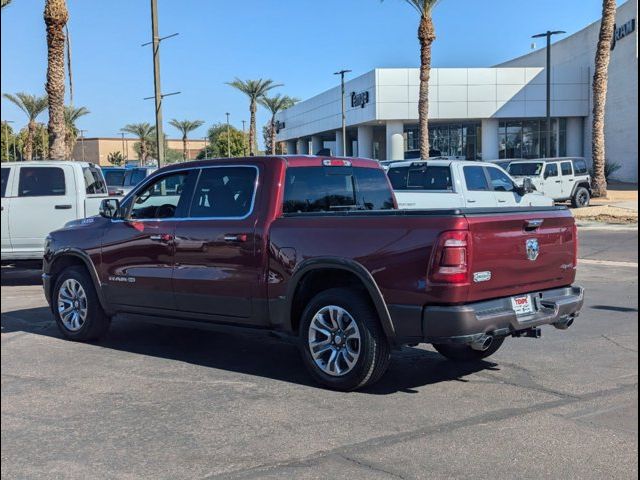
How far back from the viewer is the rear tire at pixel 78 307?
7.78m

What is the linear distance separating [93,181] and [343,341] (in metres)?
8.35

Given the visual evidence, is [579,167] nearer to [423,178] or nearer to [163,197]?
[423,178]

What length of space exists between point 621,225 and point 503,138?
30.7 meters

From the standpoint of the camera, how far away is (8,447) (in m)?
4.57

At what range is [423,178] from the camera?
1573 cm

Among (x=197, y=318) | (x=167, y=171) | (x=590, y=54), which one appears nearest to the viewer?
(x=197, y=318)

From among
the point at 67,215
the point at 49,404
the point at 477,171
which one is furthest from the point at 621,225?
the point at 49,404

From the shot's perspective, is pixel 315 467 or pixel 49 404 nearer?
pixel 315 467

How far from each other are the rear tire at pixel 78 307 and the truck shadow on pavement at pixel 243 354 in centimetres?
17

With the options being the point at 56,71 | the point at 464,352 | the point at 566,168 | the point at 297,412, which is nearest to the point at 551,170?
the point at 566,168

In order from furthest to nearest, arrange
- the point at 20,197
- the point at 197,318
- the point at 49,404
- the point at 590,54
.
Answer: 1. the point at 590,54
2. the point at 20,197
3. the point at 197,318
4. the point at 49,404

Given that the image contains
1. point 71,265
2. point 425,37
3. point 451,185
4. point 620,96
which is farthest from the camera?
point 620,96

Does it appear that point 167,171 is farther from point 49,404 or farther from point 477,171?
point 477,171

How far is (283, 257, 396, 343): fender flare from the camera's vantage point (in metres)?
5.61
